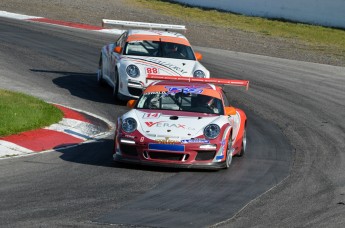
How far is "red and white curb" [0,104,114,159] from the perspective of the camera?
13.3m

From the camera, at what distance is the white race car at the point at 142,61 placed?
60.0 feet

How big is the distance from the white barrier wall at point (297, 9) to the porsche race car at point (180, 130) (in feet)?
68.0

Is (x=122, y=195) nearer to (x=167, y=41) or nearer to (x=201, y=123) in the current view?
(x=201, y=123)

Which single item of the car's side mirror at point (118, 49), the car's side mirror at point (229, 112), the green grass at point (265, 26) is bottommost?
the green grass at point (265, 26)

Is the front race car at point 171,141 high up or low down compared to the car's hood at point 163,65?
up

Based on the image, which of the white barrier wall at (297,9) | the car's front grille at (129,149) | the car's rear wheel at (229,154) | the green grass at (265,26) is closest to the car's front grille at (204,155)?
the car's rear wheel at (229,154)

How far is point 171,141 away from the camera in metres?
12.4

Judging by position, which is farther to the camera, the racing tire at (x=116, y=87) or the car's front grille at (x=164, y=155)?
the racing tire at (x=116, y=87)

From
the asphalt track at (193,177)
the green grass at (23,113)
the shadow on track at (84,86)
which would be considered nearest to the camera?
the asphalt track at (193,177)

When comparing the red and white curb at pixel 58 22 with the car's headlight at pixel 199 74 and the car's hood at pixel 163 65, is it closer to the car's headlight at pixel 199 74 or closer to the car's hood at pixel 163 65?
the car's hood at pixel 163 65

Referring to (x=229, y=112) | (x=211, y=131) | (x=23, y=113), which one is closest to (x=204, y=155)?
(x=211, y=131)

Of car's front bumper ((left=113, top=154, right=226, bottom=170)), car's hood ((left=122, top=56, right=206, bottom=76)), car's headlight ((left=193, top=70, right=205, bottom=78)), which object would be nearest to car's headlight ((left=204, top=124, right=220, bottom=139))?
car's front bumper ((left=113, top=154, right=226, bottom=170))

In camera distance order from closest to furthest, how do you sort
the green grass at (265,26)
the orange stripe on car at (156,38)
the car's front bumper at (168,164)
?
the car's front bumper at (168,164)
the orange stripe on car at (156,38)
the green grass at (265,26)

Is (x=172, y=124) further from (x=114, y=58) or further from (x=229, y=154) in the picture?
(x=114, y=58)
